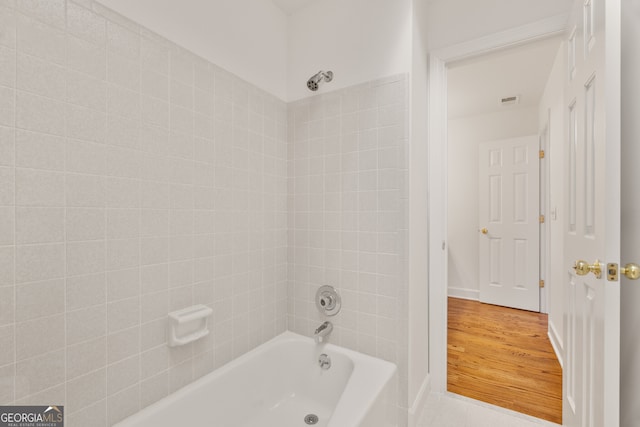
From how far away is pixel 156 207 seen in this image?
1.21 metres

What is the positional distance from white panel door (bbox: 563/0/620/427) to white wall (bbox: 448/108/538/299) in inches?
101

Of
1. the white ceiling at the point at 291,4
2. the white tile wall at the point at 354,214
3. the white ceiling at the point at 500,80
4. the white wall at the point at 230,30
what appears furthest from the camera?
the white ceiling at the point at 500,80

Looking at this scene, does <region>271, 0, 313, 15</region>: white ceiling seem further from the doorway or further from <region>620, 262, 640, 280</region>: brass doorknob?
<region>620, 262, 640, 280</region>: brass doorknob

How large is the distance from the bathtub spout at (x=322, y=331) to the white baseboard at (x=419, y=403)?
59 cm

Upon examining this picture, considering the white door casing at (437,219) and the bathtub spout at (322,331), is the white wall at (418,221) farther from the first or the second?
the bathtub spout at (322,331)

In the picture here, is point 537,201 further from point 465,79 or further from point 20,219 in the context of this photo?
point 20,219

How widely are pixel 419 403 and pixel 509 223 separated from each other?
278 centimetres

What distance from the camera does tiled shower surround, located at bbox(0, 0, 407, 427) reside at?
2.91 ft

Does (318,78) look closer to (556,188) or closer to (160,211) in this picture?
(160,211)

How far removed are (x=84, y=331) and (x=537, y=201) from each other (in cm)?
421

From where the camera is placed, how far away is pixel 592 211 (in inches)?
45.3

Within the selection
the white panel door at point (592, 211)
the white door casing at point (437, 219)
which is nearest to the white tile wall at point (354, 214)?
the white door casing at point (437, 219)

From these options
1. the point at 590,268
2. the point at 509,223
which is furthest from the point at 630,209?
the point at 509,223

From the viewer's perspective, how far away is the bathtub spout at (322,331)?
66.9 inches
